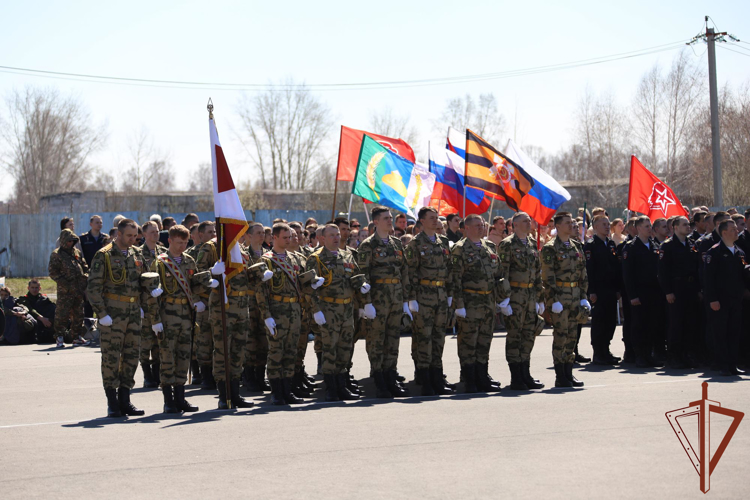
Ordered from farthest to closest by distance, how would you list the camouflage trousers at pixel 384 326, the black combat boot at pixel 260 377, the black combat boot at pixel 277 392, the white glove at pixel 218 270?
1. the black combat boot at pixel 260 377
2. the camouflage trousers at pixel 384 326
3. the black combat boot at pixel 277 392
4. the white glove at pixel 218 270

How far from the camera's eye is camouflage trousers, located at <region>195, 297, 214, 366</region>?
33.1 feet

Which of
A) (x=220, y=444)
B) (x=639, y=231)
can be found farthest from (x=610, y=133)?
(x=220, y=444)

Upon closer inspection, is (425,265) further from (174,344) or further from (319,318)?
(174,344)

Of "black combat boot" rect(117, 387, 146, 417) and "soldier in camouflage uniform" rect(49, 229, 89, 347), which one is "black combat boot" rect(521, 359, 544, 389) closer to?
"black combat boot" rect(117, 387, 146, 417)

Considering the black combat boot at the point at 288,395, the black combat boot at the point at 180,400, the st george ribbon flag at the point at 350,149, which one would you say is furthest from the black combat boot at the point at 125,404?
the st george ribbon flag at the point at 350,149

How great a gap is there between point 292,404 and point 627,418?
12.0ft

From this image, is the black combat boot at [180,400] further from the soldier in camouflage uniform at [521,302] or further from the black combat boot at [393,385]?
the soldier in camouflage uniform at [521,302]

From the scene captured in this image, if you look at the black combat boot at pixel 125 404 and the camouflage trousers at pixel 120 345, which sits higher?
the camouflage trousers at pixel 120 345

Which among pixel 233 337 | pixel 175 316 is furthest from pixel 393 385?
pixel 175 316

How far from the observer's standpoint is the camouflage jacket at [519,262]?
992cm

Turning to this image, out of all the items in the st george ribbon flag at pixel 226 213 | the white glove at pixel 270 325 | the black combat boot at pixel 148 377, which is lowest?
the black combat boot at pixel 148 377

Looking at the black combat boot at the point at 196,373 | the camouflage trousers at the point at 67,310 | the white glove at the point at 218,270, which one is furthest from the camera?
the camouflage trousers at the point at 67,310

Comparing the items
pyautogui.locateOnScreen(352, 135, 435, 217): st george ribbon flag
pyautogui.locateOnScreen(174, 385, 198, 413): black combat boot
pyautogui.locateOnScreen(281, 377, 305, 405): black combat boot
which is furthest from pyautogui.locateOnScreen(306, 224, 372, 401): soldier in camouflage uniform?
pyautogui.locateOnScreen(352, 135, 435, 217): st george ribbon flag

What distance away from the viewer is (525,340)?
9828 millimetres
